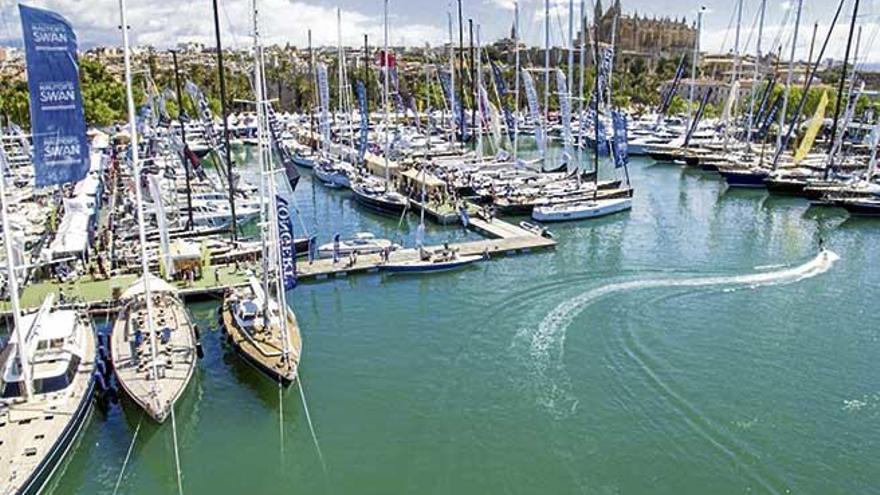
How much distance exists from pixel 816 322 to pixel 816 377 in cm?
662

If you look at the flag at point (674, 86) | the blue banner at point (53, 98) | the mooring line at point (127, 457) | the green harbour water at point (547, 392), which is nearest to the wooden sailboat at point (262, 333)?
the green harbour water at point (547, 392)

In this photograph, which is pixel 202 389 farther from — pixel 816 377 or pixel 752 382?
pixel 816 377

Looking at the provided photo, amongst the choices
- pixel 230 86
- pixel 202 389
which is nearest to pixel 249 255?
pixel 202 389

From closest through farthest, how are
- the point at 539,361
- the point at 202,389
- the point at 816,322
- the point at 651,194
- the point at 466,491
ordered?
the point at 466,491
the point at 202,389
the point at 539,361
the point at 816,322
the point at 651,194

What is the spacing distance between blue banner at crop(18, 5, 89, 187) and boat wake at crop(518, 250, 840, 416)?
18.5m

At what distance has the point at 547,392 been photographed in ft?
92.3

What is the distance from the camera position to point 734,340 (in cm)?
3291

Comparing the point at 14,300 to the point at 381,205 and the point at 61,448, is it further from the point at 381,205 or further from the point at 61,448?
the point at 381,205

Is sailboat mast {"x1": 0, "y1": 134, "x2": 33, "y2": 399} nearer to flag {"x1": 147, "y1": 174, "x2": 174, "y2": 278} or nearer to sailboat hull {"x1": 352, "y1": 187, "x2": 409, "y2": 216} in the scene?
flag {"x1": 147, "y1": 174, "x2": 174, "y2": 278}

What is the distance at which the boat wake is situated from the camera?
2809 cm

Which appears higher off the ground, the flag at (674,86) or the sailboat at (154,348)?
the flag at (674,86)

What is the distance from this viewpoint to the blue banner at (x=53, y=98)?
21.6m

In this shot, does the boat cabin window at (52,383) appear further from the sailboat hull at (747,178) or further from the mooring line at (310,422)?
the sailboat hull at (747,178)

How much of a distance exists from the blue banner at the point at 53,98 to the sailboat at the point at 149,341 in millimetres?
1604
